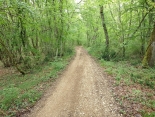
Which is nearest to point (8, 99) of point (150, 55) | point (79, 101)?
point (79, 101)

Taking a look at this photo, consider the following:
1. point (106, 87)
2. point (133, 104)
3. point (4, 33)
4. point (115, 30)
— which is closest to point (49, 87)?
point (106, 87)

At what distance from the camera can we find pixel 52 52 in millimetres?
16562

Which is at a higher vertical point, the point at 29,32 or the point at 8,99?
the point at 29,32

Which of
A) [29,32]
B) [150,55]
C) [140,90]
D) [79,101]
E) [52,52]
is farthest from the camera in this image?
[52,52]

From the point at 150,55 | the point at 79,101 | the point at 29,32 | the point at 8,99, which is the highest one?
the point at 29,32

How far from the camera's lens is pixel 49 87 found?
7.73m

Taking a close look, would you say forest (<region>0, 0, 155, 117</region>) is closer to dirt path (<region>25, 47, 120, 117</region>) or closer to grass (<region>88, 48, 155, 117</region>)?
grass (<region>88, 48, 155, 117</region>)

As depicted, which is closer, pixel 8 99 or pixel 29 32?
pixel 8 99

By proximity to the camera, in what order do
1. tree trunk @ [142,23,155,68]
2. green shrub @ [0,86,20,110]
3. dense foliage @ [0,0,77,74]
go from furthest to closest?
tree trunk @ [142,23,155,68], dense foliage @ [0,0,77,74], green shrub @ [0,86,20,110]

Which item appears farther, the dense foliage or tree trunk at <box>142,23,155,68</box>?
tree trunk at <box>142,23,155,68</box>

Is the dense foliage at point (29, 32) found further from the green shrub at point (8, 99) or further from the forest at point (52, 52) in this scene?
the green shrub at point (8, 99)

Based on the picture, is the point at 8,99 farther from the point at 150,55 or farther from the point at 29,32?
the point at 150,55

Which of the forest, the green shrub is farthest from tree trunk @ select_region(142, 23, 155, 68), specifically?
the green shrub

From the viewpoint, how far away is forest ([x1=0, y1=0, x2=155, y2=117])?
6.01m
